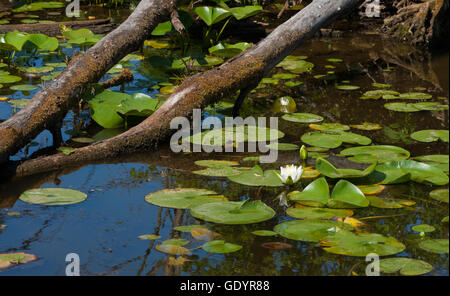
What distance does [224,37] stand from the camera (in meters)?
6.53

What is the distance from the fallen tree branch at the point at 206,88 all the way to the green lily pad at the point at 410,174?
4.31ft

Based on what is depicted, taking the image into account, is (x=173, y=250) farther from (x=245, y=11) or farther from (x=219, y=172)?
(x=245, y=11)

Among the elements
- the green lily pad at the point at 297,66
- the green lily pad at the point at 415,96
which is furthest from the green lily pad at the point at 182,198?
the green lily pad at the point at 297,66

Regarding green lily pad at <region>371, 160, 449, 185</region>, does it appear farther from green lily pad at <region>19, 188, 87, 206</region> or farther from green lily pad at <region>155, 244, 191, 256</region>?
green lily pad at <region>19, 188, 87, 206</region>

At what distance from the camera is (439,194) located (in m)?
2.88

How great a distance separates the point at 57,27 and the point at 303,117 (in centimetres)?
336

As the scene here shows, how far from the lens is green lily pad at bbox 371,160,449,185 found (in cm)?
302

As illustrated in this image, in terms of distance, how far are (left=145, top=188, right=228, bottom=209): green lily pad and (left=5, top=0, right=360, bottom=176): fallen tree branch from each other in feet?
2.18

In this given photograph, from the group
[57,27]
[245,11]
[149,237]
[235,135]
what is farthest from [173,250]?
[57,27]

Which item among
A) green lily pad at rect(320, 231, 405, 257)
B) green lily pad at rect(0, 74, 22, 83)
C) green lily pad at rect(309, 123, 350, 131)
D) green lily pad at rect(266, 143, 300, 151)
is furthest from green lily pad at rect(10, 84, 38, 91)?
green lily pad at rect(320, 231, 405, 257)

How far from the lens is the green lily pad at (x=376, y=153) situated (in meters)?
3.31
